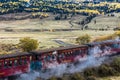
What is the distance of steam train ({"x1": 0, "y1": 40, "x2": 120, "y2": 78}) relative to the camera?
1412 inches

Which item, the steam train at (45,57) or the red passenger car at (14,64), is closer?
the red passenger car at (14,64)

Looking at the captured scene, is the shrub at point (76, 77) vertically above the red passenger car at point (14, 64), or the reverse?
the red passenger car at point (14, 64)

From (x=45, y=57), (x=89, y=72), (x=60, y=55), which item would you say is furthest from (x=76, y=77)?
(x=60, y=55)

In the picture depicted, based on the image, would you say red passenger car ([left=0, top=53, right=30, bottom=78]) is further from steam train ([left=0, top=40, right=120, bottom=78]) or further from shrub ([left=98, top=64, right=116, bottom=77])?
shrub ([left=98, top=64, right=116, bottom=77])

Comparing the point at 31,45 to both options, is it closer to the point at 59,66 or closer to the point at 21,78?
the point at 59,66

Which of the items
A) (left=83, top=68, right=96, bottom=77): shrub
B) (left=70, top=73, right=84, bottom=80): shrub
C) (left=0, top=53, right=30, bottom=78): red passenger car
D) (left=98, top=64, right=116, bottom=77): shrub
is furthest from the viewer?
(left=98, top=64, right=116, bottom=77): shrub

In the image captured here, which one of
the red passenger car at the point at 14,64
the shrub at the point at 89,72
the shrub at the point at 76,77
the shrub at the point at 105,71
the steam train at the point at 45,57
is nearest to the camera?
the red passenger car at the point at 14,64

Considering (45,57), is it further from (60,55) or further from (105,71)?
(105,71)

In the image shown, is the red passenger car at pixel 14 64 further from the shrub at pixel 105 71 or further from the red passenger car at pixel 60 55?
the shrub at pixel 105 71

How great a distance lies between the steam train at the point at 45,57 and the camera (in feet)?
118

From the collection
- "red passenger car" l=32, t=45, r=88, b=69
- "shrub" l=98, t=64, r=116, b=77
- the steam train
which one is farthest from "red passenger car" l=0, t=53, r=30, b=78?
"shrub" l=98, t=64, r=116, b=77

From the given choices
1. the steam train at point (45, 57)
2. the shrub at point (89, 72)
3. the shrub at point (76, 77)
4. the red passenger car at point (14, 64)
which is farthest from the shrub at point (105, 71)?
the red passenger car at point (14, 64)

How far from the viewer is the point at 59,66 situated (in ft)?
136

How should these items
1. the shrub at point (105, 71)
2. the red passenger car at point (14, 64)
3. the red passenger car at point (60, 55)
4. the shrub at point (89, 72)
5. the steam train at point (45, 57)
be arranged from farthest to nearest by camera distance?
the shrub at point (105, 71)
the shrub at point (89, 72)
the red passenger car at point (60, 55)
the steam train at point (45, 57)
the red passenger car at point (14, 64)
